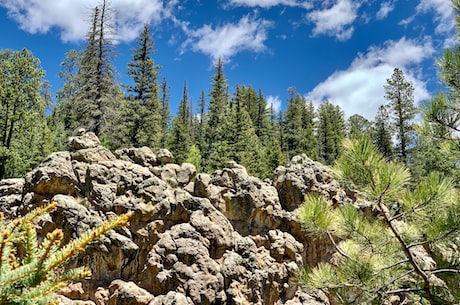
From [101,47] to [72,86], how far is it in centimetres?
2055

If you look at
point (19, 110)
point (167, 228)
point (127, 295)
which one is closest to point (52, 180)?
point (167, 228)

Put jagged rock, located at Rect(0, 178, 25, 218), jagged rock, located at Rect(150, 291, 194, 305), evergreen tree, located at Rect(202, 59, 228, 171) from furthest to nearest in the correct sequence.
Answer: evergreen tree, located at Rect(202, 59, 228, 171) < jagged rock, located at Rect(0, 178, 25, 218) < jagged rock, located at Rect(150, 291, 194, 305)

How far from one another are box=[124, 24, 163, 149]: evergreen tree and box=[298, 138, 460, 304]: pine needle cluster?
21613mm

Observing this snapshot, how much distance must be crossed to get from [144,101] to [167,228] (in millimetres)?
15293

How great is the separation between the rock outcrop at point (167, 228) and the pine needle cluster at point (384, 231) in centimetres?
812

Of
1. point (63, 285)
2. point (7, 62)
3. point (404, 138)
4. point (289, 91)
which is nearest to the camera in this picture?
point (63, 285)

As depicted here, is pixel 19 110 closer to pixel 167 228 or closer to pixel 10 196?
pixel 10 196

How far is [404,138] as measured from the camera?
32500 millimetres

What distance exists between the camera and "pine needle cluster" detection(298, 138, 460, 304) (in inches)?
191

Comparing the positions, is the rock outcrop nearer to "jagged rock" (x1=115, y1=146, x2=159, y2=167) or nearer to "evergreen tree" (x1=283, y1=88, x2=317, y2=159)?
"jagged rock" (x1=115, y1=146, x2=159, y2=167)

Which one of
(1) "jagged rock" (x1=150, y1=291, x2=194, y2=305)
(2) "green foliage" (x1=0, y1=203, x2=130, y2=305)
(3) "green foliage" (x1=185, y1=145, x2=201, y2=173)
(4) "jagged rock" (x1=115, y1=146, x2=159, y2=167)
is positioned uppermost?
(3) "green foliage" (x1=185, y1=145, x2=201, y2=173)

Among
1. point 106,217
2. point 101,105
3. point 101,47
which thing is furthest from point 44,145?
point 106,217

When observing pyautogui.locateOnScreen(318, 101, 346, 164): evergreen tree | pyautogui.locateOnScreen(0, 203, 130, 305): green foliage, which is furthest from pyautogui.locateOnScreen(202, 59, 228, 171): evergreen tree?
pyautogui.locateOnScreen(0, 203, 130, 305): green foliage

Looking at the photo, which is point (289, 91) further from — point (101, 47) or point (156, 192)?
point (156, 192)
